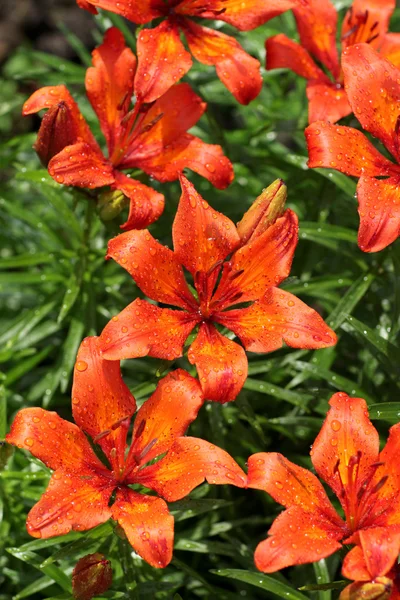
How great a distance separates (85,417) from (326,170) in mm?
1047

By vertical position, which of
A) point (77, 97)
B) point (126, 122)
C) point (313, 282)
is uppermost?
point (126, 122)

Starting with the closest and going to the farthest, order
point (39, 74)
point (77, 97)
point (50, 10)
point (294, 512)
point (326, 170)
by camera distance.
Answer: point (294, 512) → point (326, 170) → point (77, 97) → point (39, 74) → point (50, 10)

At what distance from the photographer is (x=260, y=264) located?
77.0 inches

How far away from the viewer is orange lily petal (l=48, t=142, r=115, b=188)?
1979 millimetres

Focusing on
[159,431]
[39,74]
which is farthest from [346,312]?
[39,74]

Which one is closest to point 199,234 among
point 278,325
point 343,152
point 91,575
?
point 278,325

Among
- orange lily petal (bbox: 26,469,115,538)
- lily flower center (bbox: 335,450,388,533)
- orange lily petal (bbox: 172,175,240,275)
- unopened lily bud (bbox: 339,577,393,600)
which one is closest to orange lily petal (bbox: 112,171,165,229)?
orange lily petal (bbox: 172,175,240,275)

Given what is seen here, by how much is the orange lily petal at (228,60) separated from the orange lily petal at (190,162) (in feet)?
0.52

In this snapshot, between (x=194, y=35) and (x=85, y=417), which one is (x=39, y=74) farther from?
(x=85, y=417)

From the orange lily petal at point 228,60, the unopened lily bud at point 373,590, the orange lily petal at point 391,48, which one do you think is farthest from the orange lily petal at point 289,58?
the unopened lily bud at point 373,590

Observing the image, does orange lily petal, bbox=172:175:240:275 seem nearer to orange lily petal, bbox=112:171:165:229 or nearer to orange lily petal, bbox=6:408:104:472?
orange lily petal, bbox=112:171:165:229

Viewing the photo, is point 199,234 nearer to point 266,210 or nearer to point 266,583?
point 266,210

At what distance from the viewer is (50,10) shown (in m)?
4.80

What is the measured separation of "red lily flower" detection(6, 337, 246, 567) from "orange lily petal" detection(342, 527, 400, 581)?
256mm
